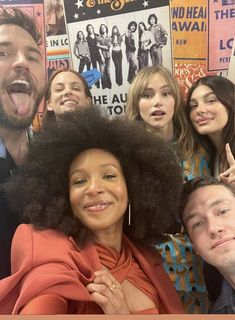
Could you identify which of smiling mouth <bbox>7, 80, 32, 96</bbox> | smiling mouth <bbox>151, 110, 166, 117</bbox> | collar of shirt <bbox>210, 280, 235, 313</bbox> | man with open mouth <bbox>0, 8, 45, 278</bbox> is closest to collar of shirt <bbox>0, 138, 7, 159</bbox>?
man with open mouth <bbox>0, 8, 45, 278</bbox>

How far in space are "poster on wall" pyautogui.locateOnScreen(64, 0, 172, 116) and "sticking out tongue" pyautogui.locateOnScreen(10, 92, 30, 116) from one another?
14 centimetres

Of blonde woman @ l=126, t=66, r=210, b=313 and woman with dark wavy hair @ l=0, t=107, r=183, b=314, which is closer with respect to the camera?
woman with dark wavy hair @ l=0, t=107, r=183, b=314

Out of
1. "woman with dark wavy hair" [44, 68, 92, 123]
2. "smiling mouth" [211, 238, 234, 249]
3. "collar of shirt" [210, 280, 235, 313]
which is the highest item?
"woman with dark wavy hair" [44, 68, 92, 123]

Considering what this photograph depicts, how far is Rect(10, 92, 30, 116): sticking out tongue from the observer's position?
0.98 meters

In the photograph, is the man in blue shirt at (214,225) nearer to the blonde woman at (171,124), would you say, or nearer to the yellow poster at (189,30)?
the blonde woman at (171,124)

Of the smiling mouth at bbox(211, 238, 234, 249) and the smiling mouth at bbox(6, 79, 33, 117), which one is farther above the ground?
the smiling mouth at bbox(6, 79, 33, 117)

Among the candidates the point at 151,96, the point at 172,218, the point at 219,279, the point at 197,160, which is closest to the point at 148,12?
the point at 151,96

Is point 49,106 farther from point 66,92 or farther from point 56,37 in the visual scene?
point 56,37

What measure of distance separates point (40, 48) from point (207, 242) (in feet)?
1.99

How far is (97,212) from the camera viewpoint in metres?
0.89

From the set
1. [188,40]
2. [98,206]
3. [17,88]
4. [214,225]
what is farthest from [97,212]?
[188,40]

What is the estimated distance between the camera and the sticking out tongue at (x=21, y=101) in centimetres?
98

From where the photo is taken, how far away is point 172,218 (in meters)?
0.98

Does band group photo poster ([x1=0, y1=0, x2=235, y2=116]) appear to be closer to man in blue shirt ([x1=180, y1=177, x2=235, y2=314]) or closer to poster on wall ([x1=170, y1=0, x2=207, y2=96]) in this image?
poster on wall ([x1=170, y1=0, x2=207, y2=96])
